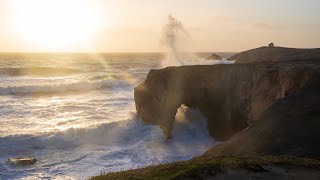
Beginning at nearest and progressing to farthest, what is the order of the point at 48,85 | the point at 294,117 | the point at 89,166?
1. the point at 294,117
2. the point at 89,166
3. the point at 48,85

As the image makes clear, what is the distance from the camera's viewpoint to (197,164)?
34.4ft

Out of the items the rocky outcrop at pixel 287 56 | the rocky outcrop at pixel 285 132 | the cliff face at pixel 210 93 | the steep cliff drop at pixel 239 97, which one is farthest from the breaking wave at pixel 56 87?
the rocky outcrop at pixel 285 132

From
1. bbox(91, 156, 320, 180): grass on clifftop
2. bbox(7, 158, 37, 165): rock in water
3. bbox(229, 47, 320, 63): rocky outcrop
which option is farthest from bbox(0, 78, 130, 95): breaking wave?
bbox(91, 156, 320, 180): grass on clifftop

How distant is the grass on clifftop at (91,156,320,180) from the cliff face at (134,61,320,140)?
1460 centimetres

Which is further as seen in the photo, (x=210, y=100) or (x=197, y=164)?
(x=210, y=100)

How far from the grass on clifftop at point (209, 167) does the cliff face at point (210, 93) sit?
1460 centimetres

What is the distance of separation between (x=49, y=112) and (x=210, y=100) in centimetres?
1672

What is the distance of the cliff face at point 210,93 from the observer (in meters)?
26.8

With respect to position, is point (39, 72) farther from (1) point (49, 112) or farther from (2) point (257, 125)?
Answer: (2) point (257, 125)

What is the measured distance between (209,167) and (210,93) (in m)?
19.1

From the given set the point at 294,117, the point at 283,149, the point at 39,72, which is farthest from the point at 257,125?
the point at 39,72

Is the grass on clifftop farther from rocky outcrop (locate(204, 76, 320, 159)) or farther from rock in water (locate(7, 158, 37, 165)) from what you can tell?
rock in water (locate(7, 158, 37, 165))

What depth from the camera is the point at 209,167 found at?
10188 millimetres

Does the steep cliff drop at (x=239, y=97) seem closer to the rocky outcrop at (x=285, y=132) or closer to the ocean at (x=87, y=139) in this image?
the rocky outcrop at (x=285, y=132)
